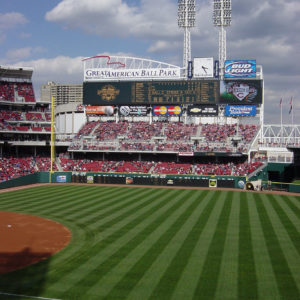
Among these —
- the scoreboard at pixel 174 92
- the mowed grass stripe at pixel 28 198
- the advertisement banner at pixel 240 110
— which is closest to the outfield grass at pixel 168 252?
the mowed grass stripe at pixel 28 198

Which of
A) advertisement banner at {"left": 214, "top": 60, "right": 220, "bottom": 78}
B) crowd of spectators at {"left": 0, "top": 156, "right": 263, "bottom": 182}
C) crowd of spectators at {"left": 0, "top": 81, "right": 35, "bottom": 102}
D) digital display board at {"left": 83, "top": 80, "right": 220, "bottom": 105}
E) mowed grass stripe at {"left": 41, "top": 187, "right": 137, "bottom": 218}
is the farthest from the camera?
crowd of spectators at {"left": 0, "top": 81, "right": 35, "bottom": 102}

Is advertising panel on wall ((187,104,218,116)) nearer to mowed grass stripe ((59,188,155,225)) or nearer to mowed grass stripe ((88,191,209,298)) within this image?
mowed grass stripe ((59,188,155,225))

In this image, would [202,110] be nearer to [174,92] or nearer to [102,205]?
[174,92]

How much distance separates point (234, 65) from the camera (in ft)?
170

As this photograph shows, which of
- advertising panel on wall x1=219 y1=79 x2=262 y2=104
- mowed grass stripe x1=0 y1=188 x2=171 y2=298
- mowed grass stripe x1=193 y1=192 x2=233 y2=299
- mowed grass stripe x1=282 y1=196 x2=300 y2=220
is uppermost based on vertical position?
advertising panel on wall x1=219 y1=79 x2=262 y2=104

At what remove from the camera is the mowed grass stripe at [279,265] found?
12336 millimetres

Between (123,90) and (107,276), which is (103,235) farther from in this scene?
(123,90)

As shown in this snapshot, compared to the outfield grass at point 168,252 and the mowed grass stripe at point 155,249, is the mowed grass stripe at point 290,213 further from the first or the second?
the mowed grass stripe at point 155,249

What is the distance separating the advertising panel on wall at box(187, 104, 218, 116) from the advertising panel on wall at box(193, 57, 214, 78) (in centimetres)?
441

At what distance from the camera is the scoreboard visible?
51.5 meters

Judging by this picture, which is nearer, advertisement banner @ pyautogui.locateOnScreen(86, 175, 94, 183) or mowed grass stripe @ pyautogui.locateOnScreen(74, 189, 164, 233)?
mowed grass stripe @ pyautogui.locateOnScreen(74, 189, 164, 233)

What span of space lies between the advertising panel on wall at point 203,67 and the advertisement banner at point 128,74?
112 inches

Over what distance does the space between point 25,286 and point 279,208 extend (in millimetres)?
20860

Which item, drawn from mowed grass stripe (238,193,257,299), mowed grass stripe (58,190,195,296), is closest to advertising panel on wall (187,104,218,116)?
mowed grass stripe (58,190,195,296)
